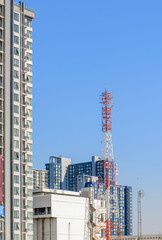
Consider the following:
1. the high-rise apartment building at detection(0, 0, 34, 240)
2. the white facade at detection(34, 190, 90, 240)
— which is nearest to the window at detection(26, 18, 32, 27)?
the high-rise apartment building at detection(0, 0, 34, 240)

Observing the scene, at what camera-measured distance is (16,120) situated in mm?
103000

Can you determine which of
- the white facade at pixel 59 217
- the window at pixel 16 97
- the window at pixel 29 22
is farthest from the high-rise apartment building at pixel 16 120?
the white facade at pixel 59 217

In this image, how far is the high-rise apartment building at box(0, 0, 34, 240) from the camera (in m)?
99.2

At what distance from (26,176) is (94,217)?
26.1 m

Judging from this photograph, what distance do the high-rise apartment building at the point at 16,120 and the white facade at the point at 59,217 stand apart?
951 cm

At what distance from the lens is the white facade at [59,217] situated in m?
112

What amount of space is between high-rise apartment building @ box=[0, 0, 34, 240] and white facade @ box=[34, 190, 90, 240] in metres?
9.51

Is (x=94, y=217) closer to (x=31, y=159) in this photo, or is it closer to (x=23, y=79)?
(x=31, y=159)

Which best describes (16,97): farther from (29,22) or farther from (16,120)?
(29,22)

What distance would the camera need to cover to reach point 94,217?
122 m

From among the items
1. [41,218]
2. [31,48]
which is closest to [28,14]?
[31,48]

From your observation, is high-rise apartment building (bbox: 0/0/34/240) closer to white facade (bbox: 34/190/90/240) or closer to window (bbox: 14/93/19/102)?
window (bbox: 14/93/19/102)

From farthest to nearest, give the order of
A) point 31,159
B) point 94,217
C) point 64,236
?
1. point 94,217
2. point 64,236
3. point 31,159

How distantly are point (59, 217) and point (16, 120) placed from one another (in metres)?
23.7
